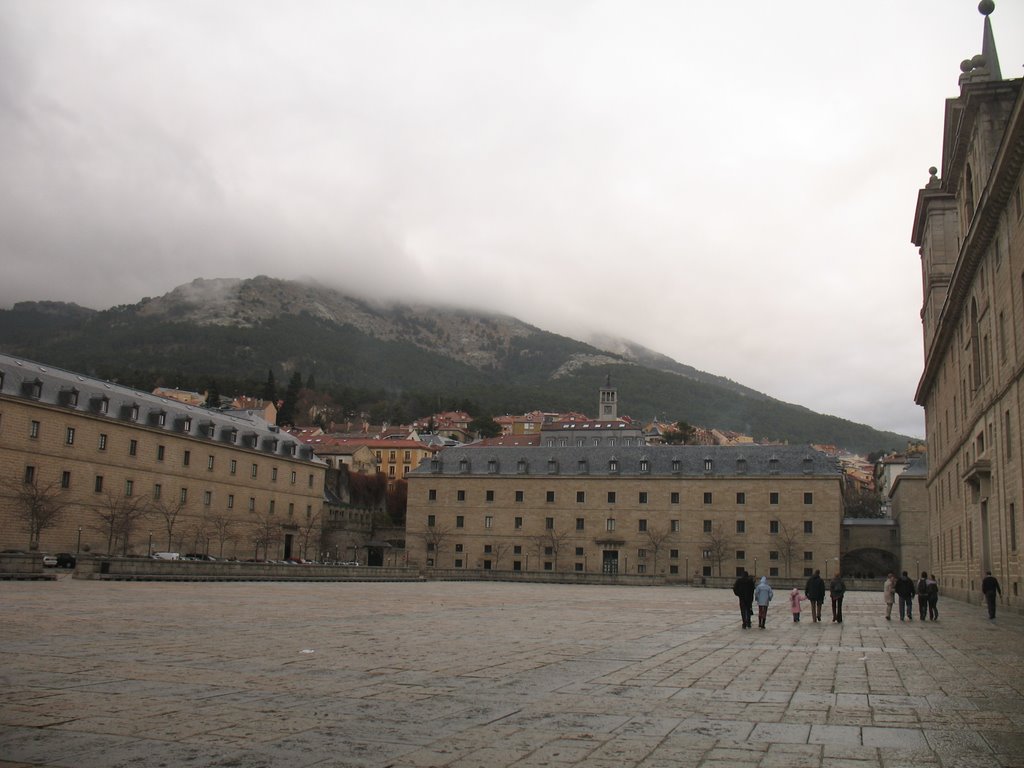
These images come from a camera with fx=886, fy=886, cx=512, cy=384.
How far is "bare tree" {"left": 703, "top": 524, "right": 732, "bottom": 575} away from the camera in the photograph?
75.7 meters

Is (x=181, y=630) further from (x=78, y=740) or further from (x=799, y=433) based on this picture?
(x=799, y=433)

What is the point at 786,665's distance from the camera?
13844 mm

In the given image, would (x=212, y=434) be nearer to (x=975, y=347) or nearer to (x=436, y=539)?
(x=436, y=539)

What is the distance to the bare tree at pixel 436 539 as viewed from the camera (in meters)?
84.2

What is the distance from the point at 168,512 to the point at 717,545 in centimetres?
4412

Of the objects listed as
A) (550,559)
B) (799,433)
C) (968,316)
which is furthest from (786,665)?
(799,433)

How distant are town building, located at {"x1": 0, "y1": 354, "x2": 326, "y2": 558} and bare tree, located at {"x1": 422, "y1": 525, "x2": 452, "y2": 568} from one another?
10.4m

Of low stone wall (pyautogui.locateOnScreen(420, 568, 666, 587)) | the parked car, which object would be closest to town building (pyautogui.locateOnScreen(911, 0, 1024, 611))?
low stone wall (pyautogui.locateOnScreen(420, 568, 666, 587))

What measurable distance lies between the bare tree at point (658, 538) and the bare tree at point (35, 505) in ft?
153

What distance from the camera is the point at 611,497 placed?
81.1 metres

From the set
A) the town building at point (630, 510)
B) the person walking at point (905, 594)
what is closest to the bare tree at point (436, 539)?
the town building at point (630, 510)

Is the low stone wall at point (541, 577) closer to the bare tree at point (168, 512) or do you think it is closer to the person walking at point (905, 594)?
the bare tree at point (168, 512)

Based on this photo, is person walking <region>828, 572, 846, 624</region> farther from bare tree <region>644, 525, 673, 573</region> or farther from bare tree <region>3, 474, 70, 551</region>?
bare tree <region>644, 525, 673, 573</region>

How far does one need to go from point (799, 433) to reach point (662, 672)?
188 metres
